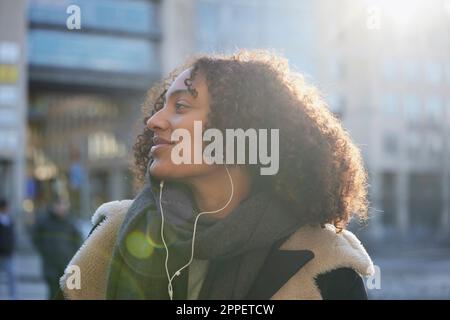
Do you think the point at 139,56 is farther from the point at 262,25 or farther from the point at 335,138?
the point at 335,138

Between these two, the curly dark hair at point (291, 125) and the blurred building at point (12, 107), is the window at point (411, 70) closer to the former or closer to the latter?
the blurred building at point (12, 107)

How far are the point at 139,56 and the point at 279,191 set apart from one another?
31.1 m

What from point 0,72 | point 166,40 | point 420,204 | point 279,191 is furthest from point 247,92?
point 420,204

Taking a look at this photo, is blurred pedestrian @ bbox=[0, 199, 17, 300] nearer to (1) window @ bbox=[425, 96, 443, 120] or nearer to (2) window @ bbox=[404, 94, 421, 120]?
(1) window @ bbox=[425, 96, 443, 120]

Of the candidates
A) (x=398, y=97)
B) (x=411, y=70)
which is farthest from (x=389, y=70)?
(x=398, y=97)

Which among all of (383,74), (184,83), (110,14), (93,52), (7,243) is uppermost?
(110,14)

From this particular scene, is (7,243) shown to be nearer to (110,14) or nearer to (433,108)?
(110,14)

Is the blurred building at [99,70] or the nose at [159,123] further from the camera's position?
the blurred building at [99,70]

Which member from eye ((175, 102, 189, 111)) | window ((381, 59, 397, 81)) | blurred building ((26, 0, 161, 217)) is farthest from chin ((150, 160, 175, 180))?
window ((381, 59, 397, 81))

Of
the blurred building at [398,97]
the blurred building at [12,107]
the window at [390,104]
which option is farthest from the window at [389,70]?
the blurred building at [12,107]

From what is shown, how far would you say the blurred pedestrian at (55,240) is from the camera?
656 cm

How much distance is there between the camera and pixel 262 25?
98.8 feet

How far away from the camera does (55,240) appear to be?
667cm

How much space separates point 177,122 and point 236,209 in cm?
20
